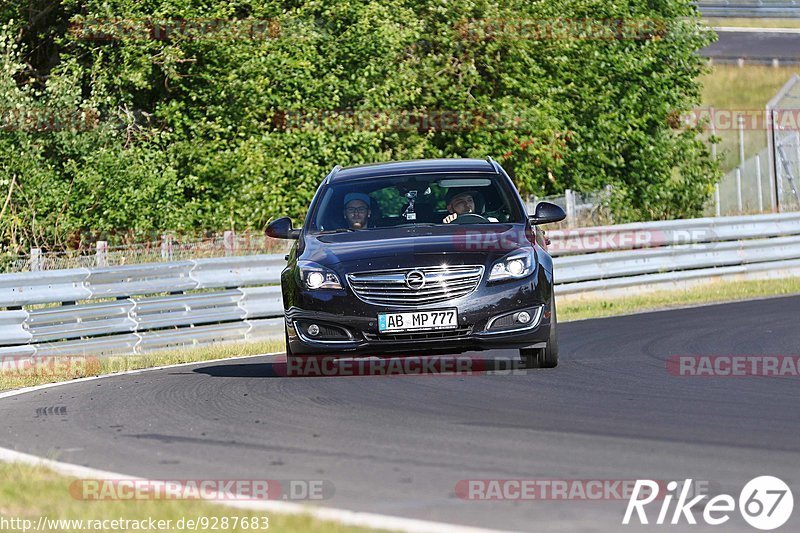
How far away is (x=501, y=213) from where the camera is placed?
1147 cm

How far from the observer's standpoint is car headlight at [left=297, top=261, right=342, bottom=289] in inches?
411

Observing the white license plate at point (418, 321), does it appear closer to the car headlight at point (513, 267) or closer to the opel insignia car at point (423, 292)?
the opel insignia car at point (423, 292)

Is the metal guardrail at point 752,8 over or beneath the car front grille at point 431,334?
over

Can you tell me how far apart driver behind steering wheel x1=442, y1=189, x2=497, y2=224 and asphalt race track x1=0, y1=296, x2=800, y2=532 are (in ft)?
4.76

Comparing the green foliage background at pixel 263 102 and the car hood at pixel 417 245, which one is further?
the green foliage background at pixel 263 102

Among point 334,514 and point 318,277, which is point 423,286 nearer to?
point 318,277

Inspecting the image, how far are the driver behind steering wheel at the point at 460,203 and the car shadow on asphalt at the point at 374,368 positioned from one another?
3.98ft

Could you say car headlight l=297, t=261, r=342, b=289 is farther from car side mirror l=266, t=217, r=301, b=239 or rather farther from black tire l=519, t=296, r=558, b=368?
black tire l=519, t=296, r=558, b=368

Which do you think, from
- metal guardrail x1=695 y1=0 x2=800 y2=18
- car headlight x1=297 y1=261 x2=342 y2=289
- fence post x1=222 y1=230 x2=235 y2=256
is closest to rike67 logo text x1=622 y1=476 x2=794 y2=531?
car headlight x1=297 y1=261 x2=342 y2=289

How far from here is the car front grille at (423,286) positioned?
10.2m

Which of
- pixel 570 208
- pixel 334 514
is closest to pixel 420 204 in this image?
pixel 334 514

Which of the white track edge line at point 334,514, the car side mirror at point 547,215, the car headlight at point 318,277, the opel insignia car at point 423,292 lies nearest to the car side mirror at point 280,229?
the opel insignia car at point 423,292

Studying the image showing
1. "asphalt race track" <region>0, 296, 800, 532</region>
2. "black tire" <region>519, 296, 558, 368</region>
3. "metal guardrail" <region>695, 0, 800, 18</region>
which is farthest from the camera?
"metal guardrail" <region>695, 0, 800, 18</region>

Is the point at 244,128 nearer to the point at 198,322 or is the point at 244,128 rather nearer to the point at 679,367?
the point at 198,322
